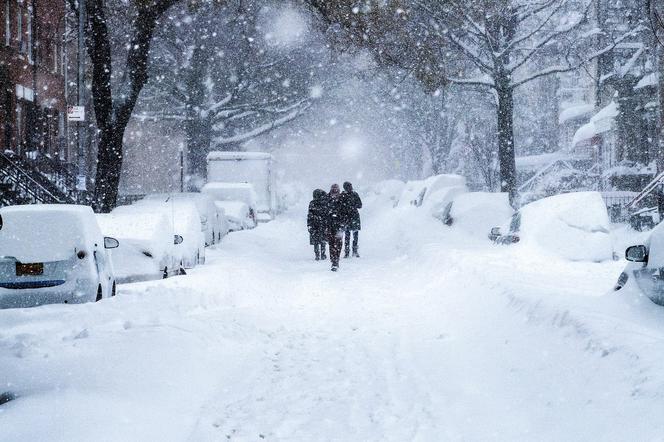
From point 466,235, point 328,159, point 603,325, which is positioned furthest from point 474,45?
point 328,159

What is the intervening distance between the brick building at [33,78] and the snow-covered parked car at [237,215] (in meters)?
8.99

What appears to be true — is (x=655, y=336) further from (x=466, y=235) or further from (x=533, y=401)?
(x=466, y=235)

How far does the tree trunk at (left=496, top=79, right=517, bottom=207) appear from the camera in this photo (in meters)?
21.1

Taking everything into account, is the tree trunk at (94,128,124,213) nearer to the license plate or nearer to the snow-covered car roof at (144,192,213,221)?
the snow-covered car roof at (144,192,213,221)

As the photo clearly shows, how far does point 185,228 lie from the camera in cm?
1377

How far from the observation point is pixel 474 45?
73.6 feet

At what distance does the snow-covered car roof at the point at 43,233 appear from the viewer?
823 cm

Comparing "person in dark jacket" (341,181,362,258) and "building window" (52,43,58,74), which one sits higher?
"building window" (52,43,58,74)

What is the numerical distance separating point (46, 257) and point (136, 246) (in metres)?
2.64

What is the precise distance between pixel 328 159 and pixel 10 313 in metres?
91.0

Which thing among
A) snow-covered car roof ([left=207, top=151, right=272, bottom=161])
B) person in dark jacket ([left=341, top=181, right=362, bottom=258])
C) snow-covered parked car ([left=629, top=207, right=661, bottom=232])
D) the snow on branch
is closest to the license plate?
person in dark jacket ([left=341, top=181, right=362, bottom=258])

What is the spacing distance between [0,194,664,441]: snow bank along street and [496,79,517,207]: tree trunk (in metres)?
11.0

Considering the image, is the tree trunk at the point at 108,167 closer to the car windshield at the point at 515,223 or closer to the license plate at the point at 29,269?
the license plate at the point at 29,269

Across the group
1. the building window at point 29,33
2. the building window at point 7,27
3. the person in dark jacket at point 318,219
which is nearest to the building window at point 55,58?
the building window at point 29,33
